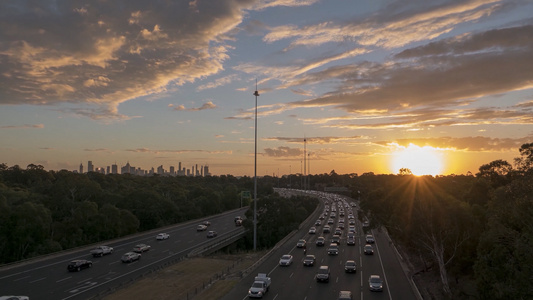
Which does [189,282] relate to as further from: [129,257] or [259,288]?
[129,257]

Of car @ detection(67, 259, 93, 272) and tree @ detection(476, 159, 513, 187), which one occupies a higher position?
tree @ detection(476, 159, 513, 187)

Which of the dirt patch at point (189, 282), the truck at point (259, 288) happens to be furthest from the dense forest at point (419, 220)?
the dirt patch at point (189, 282)

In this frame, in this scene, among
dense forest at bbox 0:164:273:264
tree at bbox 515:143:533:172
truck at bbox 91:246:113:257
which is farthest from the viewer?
dense forest at bbox 0:164:273:264

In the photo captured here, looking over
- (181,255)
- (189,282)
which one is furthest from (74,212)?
(189,282)

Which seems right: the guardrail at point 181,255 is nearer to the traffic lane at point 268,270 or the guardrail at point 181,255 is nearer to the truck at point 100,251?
the traffic lane at point 268,270

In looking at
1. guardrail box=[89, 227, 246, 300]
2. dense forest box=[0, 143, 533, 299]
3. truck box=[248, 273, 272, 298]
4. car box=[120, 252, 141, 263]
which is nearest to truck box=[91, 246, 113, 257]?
car box=[120, 252, 141, 263]

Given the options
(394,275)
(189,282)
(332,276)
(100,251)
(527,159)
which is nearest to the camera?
(527,159)

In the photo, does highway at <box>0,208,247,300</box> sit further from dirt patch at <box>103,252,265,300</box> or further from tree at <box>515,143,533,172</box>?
tree at <box>515,143,533,172</box>
